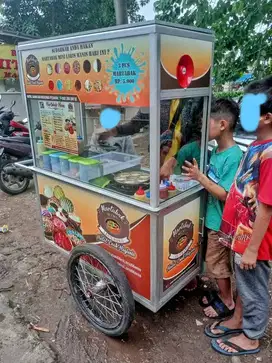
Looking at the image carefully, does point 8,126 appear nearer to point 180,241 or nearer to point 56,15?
point 180,241

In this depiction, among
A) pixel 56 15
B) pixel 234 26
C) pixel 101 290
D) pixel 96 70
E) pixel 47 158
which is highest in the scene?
pixel 56 15

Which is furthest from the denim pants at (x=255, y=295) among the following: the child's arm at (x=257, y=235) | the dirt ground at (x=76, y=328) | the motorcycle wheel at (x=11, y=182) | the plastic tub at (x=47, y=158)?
the motorcycle wheel at (x=11, y=182)

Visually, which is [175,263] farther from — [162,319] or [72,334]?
[72,334]

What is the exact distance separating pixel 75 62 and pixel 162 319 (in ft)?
5.81

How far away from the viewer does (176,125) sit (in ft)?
5.68

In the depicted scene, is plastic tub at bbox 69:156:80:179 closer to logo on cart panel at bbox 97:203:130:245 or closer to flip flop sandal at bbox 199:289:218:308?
logo on cart panel at bbox 97:203:130:245

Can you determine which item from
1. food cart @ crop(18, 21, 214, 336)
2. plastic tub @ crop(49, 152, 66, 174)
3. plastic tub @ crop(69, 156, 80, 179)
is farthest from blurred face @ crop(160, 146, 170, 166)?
plastic tub @ crop(49, 152, 66, 174)

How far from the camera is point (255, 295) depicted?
5.39 ft

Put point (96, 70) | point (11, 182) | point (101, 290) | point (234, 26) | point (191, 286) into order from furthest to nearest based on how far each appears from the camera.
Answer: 1. point (11, 182)
2. point (234, 26)
3. point (191, 286)
4. point (101, 290)
5. point (96, 70)

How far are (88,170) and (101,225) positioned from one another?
38 cm

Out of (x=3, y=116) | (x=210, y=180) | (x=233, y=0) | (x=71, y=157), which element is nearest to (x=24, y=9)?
(x=3, y=116)

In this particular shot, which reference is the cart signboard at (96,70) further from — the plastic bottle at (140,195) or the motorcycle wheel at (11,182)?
the motorcycle wheel at (11,182)

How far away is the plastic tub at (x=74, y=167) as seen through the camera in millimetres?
1994

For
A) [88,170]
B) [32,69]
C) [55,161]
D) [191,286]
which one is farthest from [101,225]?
[32,69]
